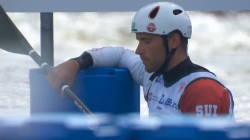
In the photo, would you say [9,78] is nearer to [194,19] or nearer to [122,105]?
[194,19]

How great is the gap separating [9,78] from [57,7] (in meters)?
7.61

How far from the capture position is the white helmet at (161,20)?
Answer: 310 centimetres

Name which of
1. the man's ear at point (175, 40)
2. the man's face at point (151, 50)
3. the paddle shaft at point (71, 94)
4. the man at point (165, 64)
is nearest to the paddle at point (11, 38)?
the paddle shaft at point (71, 94)

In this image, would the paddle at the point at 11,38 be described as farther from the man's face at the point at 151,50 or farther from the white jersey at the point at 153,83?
the man's face at the point at 151,50

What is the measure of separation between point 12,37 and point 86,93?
0.62 m

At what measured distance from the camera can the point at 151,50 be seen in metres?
3.13

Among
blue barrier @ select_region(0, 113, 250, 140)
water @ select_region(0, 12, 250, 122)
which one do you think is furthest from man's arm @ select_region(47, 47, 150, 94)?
water @ select_region(0, 12, 250, 122)

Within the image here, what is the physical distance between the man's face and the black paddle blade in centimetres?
65

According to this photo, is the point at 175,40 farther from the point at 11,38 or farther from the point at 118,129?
the point at 118,129

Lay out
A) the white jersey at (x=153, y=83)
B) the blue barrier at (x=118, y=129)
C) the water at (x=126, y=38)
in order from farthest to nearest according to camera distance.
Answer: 1. the water at (x=126, y=38)
2. the white jersey at (x=153, y=83)
3. the blue barrier at (x=118, y=129)

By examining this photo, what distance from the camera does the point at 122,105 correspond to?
328cm

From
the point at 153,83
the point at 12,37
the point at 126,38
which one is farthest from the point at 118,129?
the point at 126,38

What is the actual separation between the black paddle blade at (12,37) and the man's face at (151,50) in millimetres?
652

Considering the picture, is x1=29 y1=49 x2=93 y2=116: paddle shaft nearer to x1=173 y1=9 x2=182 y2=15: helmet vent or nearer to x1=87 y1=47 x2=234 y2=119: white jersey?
x1=87 y1=47 x2=234 y2=119: white jersey
